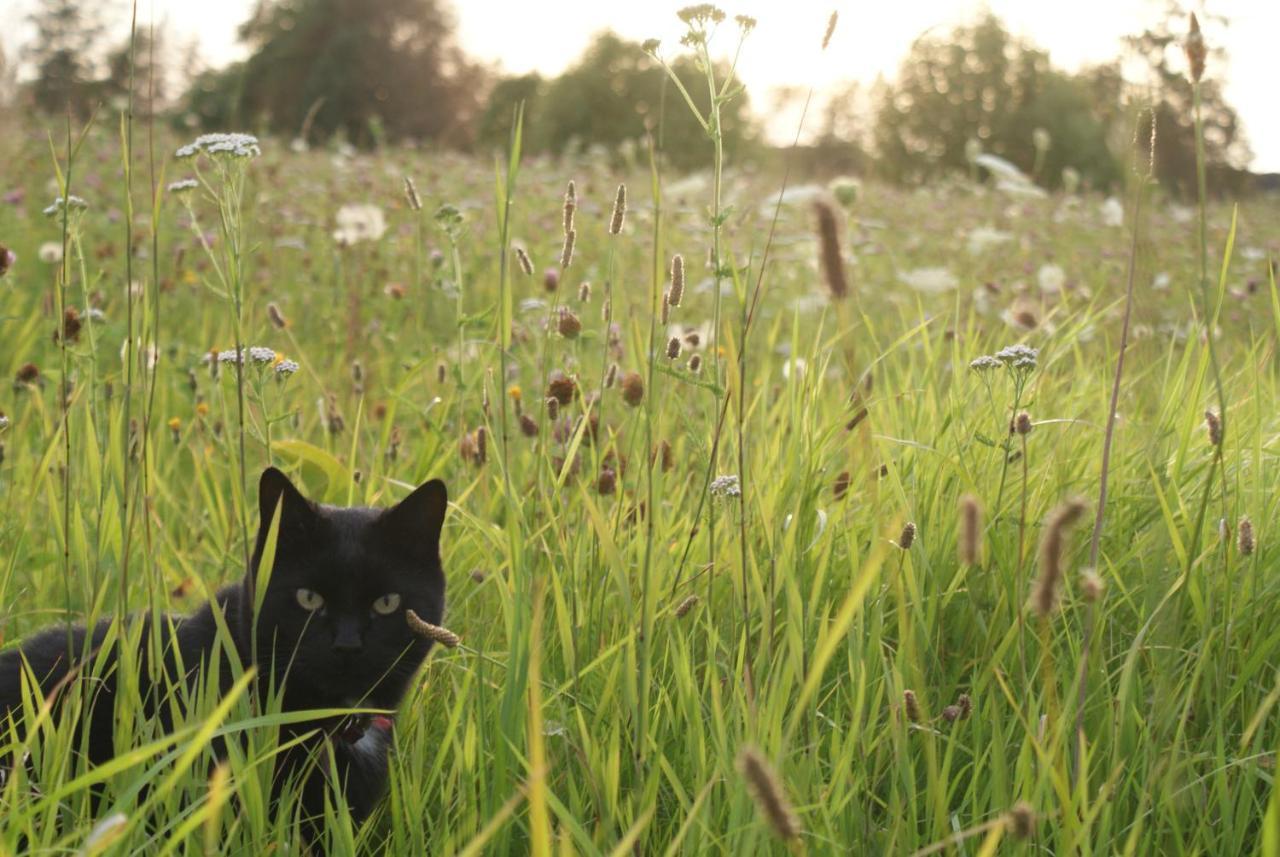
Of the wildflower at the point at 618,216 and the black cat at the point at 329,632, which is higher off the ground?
the wildflower at the point at 618,216

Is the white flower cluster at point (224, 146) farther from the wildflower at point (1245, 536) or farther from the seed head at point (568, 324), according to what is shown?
the wildflower at point (1245, 536)

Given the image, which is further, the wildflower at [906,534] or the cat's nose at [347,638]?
the cat's nose at [347,638]

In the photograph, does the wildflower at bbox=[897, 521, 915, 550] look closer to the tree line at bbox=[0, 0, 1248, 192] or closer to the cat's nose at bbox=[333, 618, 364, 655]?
the cat's nose at bbox=[333, 618, 364, 655]

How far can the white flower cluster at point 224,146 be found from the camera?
1537 mm

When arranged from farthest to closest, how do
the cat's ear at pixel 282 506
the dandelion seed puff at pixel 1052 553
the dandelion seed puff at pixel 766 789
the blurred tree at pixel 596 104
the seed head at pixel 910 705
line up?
1. the blurred tree at pixel 596 104
2. the cat's ear at pixel 282 506
3. the seed head at pixel 910 705
4. the dandelion seed puff at pixel 1052 553
5. the dandelion seed puff at pixel 766 789

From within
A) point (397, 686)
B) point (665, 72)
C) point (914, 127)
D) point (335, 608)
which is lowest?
point (397, 686)

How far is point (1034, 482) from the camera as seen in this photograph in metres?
2.21

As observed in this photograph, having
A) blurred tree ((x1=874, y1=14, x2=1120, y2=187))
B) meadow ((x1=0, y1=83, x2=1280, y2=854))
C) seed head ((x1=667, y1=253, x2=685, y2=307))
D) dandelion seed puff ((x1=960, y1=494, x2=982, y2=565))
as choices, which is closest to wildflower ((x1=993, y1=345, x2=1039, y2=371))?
meadow ((x1=0, y1=83, x2=1280, y2=854))

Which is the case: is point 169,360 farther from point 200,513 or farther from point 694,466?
point 694,466

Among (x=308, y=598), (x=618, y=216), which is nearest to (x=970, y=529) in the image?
(x=618, y=216)

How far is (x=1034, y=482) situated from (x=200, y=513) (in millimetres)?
1855

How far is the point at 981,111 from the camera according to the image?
1039 inches

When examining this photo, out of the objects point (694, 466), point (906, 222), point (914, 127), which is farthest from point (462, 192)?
point (914, 127)

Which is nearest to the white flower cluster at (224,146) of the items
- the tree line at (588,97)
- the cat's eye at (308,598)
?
the cat's eye at (308,598)
